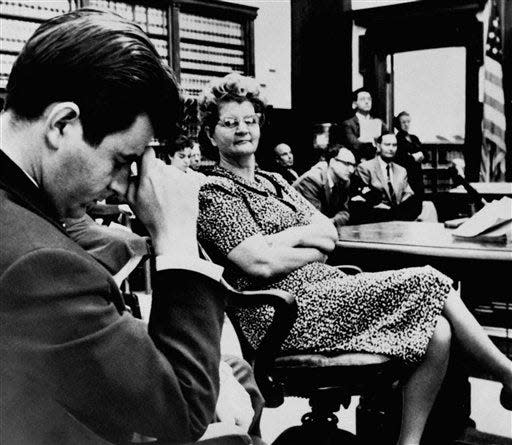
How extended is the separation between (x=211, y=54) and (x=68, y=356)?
694 centimetres

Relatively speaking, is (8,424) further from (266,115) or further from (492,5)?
(492,5)

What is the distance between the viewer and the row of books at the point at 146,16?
6230 millimetres

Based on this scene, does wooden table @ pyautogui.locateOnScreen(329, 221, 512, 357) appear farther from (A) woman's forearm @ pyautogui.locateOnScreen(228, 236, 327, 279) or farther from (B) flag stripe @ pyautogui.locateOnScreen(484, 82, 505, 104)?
(B) flag stripe @ pyautogui.locateOnScreen(484, 82, 505, 104)

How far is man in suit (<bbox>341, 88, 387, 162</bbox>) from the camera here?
691 centimetres

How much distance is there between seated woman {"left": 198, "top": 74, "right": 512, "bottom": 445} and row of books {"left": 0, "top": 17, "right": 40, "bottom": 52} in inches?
167

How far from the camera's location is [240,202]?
2.01m

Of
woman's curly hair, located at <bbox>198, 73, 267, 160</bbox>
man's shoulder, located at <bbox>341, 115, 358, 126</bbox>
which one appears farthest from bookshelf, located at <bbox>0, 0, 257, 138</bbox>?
woman's curly hair, located at <bbox>198, 73, 267, 160</bbox>

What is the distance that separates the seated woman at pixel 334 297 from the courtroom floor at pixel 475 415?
55cm

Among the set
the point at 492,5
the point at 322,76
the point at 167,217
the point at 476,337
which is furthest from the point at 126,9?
the point at 167,217

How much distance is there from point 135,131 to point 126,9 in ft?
19.7

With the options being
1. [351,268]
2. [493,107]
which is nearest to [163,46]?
[493,107]

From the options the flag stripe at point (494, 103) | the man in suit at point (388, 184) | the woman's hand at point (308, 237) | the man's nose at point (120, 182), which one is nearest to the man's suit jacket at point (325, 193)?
the man in suit at point (388, 184)

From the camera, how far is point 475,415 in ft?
8.32

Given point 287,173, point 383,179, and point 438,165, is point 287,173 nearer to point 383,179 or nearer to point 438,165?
point 383,179
